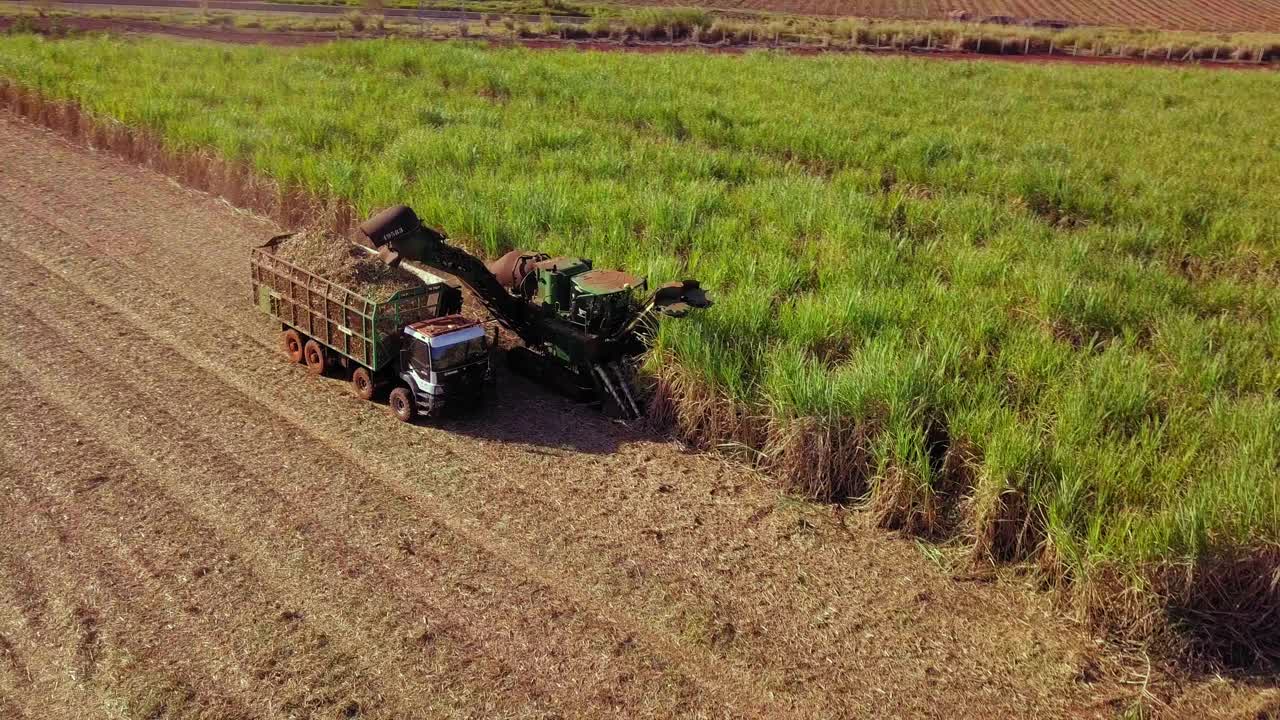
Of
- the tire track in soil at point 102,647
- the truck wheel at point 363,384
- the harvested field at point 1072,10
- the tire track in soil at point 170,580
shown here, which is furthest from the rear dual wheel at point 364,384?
the harvested field at point 1072,10

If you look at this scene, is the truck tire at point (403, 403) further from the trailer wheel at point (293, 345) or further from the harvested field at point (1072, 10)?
the harvested field at point (1072, 10)

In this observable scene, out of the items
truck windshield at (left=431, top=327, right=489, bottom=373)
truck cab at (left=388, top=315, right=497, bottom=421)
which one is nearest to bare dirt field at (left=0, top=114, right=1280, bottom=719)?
truck cab at (left=388, top=315, right=497, bottom=421)

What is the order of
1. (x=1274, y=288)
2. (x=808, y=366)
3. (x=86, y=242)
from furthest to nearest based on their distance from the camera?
1. (x=86, y=242)
2. (x=1274, y=288)
3. (x=808, y=366)

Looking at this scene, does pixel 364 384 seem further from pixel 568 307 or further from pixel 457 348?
pixel 568 307

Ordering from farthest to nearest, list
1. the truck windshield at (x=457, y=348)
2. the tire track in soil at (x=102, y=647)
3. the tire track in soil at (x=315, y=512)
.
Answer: the truck windshield at (x=457, y=348)
the tire track in soil at (x=315, y=512)
the tire track in soil at (x=102, y=647)

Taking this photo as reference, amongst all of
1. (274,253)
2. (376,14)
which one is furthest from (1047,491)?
(376,14)

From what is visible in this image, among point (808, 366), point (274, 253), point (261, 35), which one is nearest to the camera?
point (808, 366)

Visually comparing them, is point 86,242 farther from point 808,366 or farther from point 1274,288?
point 1274,288
